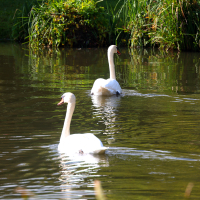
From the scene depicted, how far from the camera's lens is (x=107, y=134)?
19.8 feet

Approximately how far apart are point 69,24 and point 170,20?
5937mm

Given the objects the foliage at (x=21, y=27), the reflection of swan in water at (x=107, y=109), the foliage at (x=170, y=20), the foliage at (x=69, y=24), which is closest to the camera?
the reflection of swan in water at (x=107, y=109)

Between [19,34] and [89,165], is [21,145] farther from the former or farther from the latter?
[19,34]

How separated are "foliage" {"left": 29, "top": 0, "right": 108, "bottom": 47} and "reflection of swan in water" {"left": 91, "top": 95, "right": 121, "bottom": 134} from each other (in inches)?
490

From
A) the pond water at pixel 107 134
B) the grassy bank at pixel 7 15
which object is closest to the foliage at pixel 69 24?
the grassy bank at pixel 7 15

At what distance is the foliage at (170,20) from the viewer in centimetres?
1775

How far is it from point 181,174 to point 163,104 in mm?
4223

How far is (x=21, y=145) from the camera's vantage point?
5.42 meters

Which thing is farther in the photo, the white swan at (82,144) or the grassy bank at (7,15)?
the grassy bank at (7,15)

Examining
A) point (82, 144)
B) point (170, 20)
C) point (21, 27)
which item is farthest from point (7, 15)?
point (82, 144)

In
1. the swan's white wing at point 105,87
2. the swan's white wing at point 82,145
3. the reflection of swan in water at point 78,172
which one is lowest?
the reflection of swan in water at point 78,172

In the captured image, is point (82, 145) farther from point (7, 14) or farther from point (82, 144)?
point (7, 14)

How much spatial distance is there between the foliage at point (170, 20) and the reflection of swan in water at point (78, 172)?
13.0 m

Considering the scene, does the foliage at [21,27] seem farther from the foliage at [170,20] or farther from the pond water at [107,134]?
the pond water at [107,134]
